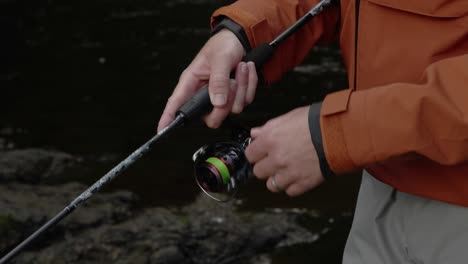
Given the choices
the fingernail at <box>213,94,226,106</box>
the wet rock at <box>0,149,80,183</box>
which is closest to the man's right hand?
the fingernail at <box>213,94,226,106</box>

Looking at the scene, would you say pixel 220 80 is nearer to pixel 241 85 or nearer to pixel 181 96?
pixel 241 85

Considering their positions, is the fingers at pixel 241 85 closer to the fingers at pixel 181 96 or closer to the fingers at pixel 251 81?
the fingers at pixel 251 81

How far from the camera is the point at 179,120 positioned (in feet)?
6.07

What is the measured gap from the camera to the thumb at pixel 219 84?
1796mm

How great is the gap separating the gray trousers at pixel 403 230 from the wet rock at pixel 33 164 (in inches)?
135

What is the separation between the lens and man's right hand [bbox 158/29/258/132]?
Result: 1.82 m

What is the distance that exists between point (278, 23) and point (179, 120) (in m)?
0.46

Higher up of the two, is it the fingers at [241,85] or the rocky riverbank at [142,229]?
the fingers at [241,85]

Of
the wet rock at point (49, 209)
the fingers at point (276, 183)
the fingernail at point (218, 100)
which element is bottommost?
the wet rock at point (49, 209)

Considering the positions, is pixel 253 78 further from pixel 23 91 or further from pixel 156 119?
pixel 23 91

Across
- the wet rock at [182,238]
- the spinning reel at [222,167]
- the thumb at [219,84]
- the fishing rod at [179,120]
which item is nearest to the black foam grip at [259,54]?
the fishing rod at [179,120]

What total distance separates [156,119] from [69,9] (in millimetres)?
5460

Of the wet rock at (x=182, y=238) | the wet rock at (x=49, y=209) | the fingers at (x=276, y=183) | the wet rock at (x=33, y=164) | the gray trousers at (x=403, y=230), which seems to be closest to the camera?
the fingers at (x=276, y=183)

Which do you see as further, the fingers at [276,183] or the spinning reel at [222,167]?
the spinning reel at [222,167]
